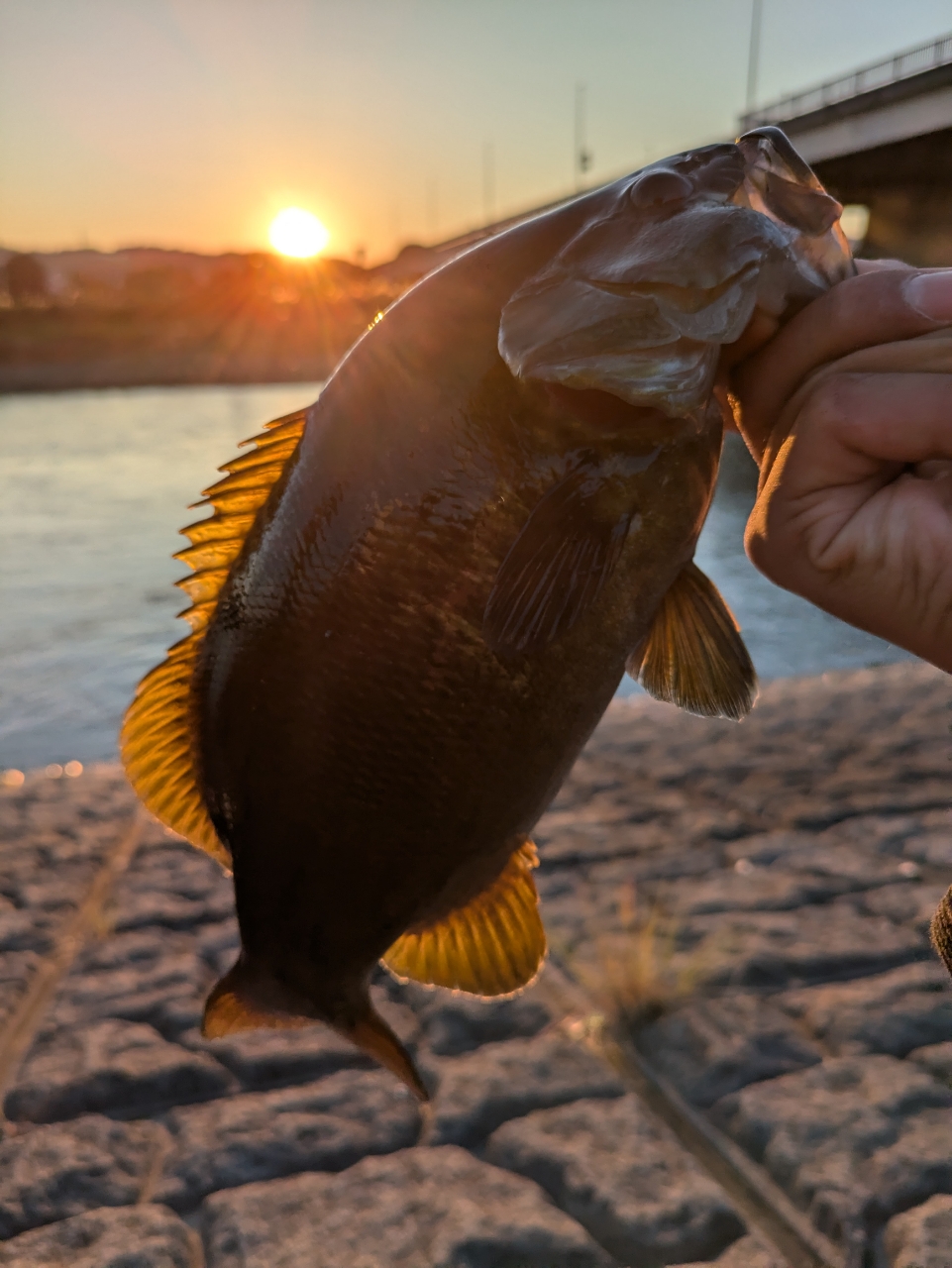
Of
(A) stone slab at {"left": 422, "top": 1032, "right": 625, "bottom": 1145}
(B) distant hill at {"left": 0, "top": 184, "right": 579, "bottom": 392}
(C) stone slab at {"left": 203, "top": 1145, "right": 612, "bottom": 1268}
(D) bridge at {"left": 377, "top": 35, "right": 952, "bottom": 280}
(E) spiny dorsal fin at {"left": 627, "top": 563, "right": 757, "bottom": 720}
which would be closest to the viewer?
(E) spiny dorsal fin at {"left": 627, "top": 563, "right": 757, "bottom": 720}

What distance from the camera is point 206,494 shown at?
1.99m

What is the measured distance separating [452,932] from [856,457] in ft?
4.27

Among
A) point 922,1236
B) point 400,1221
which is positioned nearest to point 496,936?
point 400,1221

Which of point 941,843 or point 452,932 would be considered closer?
point 452,932

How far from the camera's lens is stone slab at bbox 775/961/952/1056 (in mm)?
3225

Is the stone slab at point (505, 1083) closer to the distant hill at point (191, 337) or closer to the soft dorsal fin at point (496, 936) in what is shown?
the soft dorsal fin at point (496, 936)

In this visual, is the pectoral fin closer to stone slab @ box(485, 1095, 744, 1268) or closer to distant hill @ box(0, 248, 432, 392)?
stone slab @ box(485, 1095, 744, 1268)

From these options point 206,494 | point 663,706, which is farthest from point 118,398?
point 206,494

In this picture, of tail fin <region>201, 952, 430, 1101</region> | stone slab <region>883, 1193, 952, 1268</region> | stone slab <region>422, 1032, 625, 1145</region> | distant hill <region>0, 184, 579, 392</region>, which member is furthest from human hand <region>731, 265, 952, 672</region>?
distant hill <region>0, 184, 579, 392</region>

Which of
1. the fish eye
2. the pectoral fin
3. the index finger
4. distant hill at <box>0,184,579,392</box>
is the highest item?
the fish eye

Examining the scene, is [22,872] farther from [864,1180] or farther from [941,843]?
[941,843]

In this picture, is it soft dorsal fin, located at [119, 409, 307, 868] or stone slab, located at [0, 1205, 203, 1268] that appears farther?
stone slab, located at [0, 1205, 203, 1268]

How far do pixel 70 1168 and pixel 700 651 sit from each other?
236cm

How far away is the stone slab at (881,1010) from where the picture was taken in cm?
322
